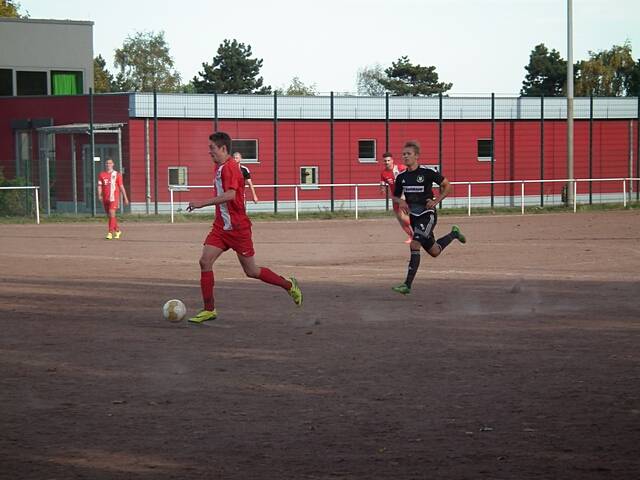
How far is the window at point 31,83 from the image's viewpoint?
50.1m

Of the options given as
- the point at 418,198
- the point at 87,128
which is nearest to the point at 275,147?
the point at 87,128

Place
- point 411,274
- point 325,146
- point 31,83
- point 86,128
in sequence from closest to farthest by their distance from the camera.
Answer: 1. point 411,274
2. point 86,128
3. point 325,146
4. point 31,83

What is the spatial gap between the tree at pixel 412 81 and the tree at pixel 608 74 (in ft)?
61.8

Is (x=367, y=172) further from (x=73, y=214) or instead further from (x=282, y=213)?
(x=73, y=214)

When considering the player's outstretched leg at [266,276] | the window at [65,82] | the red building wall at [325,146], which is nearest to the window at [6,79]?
A: the window at [65,82]

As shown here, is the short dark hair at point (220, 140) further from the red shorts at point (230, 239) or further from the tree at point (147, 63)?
the tree at point (147, 63)

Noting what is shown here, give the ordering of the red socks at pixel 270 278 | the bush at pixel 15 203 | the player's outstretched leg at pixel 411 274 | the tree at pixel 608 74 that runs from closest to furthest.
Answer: the red socks at pixel 270 278 → the player's outstretched leg at pixel 411 274 → the bush at pixel 15 203 → the tree at pixel 608 74

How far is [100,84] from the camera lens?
9519 cm

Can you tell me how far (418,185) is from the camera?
14.6 metres

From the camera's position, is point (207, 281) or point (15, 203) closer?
point (207, 281)

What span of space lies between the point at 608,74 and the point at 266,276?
66.7 m

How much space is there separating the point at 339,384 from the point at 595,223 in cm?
2461

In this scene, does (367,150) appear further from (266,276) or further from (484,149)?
(266,276)

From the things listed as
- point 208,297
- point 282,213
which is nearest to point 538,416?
point 208,297
